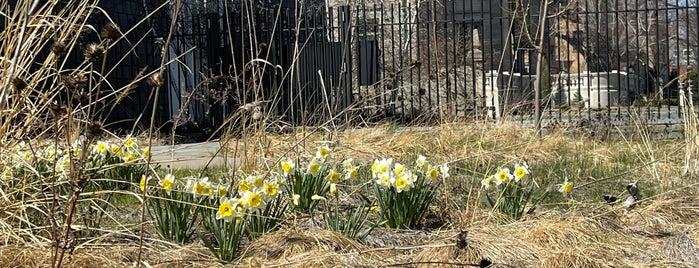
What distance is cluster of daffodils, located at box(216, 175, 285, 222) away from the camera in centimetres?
267

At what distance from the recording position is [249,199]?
274 centimetres

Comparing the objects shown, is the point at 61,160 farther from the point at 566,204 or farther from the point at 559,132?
the point at 559,132


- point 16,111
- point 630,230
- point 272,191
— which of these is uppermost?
point 16,111

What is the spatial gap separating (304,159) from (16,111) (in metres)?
1.73

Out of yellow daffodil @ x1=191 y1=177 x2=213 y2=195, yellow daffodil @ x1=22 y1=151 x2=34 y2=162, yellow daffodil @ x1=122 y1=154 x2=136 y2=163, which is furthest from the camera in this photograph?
yellow daffodil @ x1=122 y1=154 x2=136 y2=163

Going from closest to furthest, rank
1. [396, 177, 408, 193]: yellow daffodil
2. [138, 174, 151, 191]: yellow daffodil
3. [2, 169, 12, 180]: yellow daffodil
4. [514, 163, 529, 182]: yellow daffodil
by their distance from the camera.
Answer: [138, 174, 151, 191]: yellow daffodil, [2, 169, 12, 180]: yellow daffodil, [396, 177, 408, 193]: yellow daffodil, [514, 163, 529, 182]: yellow daffodil

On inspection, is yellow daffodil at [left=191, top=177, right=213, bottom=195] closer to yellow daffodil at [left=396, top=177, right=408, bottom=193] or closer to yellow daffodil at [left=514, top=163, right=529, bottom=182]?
yellow daffodil at [left=396, top=177, right=408, bottom=193]

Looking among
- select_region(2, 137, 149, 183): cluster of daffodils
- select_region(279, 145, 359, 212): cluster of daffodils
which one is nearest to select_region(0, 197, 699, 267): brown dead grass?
select_region(279, 145, 359, 212): cluster of daffodils

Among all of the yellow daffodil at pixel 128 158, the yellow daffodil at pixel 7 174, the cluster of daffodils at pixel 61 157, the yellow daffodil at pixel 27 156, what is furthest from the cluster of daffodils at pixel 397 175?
the yellow daffodil at pixel 27 156

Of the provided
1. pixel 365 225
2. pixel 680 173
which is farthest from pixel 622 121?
pixel 365 225

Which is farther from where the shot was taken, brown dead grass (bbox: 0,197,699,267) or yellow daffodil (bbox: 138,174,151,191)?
brown dead grass (bbox: 0,197,699,267)

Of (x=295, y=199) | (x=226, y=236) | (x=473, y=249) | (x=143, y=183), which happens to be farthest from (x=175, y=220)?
(x=473, y=249)

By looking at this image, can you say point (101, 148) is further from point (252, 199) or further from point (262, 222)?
point (252, 199)

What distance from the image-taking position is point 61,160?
3.59 m
